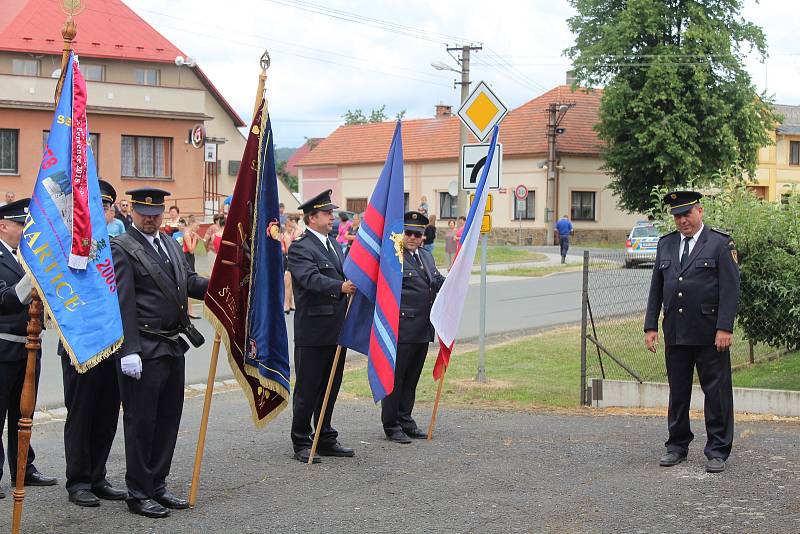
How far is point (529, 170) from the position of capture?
57688 mm

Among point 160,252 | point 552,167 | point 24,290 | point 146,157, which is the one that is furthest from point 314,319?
point 552,167

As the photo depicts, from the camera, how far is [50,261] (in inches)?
244

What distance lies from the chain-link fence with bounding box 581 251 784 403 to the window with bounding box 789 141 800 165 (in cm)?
6042

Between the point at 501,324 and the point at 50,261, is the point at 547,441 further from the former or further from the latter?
the point at 501,324

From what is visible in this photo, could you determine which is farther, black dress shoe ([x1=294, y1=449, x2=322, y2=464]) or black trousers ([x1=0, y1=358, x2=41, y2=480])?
black dress shoe ([x1=294, y1=449, x2=322, y2=464])

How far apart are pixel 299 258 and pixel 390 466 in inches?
73.1

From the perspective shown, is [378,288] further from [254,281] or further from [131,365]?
[131,365]

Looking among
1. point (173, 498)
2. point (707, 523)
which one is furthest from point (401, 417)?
point (707, 523)

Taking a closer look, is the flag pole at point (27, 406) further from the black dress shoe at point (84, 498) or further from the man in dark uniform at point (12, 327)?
the man in dark uniform at point (12, 327)

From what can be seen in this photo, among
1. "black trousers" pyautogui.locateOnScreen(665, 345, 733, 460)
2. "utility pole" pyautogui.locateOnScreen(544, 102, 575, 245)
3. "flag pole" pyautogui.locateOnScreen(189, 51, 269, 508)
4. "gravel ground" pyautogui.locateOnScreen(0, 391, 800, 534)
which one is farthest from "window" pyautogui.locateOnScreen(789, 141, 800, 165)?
"flag pole" pyautogui.locateOnScreen(189, 51, 269, 508)

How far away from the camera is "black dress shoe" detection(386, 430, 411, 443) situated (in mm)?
9297

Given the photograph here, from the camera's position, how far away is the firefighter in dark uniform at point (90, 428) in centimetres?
714

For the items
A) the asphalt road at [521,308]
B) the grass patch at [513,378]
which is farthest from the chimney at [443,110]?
the grass patch at [513,378]

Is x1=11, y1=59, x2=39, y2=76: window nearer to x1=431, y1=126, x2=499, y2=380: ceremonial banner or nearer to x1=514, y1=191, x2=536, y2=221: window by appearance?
x1=514, y1=191, x2=536, y2=221: window
